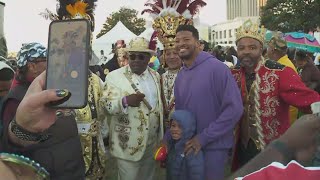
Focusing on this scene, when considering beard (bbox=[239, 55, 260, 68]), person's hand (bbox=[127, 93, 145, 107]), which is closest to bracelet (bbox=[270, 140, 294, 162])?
beard (bbox=[239, 55, 260, 68])

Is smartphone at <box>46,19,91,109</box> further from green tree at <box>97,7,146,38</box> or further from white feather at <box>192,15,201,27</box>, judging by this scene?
green tree at <box>97,7,146,38</box>

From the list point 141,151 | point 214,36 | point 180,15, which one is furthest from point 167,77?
point 214,36

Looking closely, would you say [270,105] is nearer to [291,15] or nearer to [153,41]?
[153,41]

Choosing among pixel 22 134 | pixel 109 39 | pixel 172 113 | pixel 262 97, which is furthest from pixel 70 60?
pixel 109 39

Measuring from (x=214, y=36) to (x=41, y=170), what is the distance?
309 ft

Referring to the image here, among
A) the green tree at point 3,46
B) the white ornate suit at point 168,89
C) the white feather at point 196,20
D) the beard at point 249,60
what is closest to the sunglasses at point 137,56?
the white ornate suit at point 168,89

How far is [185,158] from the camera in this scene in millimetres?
3463

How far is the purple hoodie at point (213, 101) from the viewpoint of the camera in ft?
11.2

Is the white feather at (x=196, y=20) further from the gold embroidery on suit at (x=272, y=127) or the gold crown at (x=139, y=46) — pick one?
the gold embroidery on suit at (x=272, y=127)

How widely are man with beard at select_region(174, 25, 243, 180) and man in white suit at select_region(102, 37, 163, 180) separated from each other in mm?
687

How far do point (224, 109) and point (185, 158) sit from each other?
486mm

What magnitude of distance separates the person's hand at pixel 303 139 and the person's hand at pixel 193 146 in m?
2.13

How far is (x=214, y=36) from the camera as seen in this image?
9438cm

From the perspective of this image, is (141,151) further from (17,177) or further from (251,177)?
(251,177)
